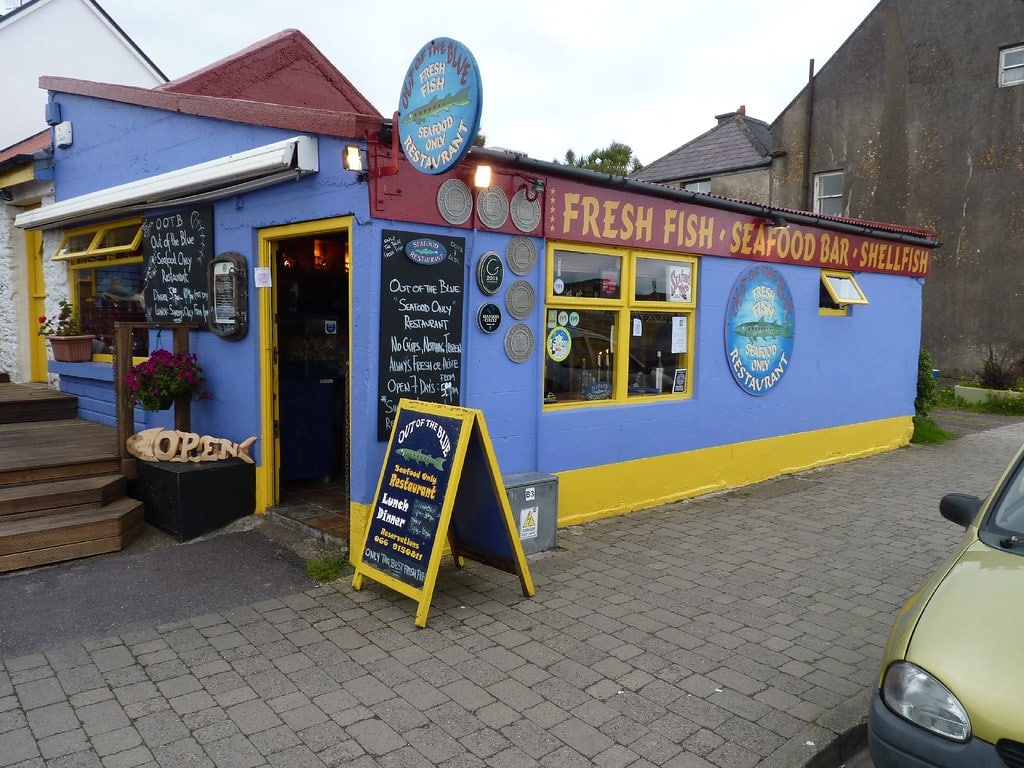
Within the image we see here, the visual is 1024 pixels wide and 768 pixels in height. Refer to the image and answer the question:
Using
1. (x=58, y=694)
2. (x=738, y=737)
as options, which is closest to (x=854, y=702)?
(x=738, y=737)

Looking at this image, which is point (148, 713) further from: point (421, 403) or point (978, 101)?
point (978, 101)

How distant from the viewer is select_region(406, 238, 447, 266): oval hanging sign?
538 cm

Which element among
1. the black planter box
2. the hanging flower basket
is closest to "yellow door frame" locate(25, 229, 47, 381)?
the hanging flower basket

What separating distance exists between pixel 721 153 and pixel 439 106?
19200 mm

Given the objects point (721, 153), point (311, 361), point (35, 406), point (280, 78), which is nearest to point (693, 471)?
point (311, 361)

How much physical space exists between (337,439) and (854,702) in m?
5.67

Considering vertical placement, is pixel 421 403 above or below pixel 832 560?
above

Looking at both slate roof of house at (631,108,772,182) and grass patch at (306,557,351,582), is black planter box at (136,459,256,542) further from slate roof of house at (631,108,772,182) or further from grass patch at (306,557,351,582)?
slate roof of house at (631,108,772,182)

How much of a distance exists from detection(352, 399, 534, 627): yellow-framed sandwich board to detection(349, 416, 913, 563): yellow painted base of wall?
390 millimetres

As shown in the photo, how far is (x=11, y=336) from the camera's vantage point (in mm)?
9781

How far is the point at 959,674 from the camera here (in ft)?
8.45

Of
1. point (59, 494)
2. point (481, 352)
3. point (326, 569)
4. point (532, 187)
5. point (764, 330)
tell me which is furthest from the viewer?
point (764, 330)

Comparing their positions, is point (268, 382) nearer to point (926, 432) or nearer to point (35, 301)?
point (35, 301)

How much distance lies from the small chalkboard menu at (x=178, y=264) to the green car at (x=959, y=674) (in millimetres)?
6004
